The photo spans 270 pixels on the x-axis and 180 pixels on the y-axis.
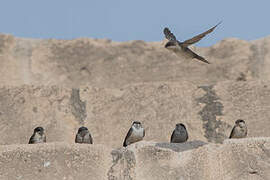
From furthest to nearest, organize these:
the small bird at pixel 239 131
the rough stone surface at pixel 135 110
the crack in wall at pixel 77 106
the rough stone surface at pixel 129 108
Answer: the crack in wall at pixel 77 106
the rough stone surface at pixel 135 110
the small bird at pixel 239 131
the rough stone surface at pixel 129 108

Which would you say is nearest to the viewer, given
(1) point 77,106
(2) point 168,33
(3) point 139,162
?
(2) point 168,33

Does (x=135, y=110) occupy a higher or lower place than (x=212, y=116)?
higher

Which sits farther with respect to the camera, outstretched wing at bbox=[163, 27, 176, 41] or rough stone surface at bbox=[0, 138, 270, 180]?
rough stone surface at bbox=[0, 138, 270, 180]

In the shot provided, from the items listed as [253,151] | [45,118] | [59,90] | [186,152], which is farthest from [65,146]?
[59,90]

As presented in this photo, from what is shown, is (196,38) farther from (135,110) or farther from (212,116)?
(135,110)

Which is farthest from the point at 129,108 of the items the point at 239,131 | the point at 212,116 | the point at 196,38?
the point at 196,38

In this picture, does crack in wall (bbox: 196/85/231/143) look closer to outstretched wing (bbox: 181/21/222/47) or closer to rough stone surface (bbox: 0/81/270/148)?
rough stone surface (bbox: 0/81/270/148)

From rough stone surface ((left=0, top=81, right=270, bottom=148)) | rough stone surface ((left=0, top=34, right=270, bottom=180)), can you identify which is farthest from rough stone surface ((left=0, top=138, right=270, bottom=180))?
rough stone surface ((left=0, top=81, right=270, bottom=148))

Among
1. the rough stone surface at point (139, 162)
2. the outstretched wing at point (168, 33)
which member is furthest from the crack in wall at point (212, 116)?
the outstretched wing at point (168, 33)

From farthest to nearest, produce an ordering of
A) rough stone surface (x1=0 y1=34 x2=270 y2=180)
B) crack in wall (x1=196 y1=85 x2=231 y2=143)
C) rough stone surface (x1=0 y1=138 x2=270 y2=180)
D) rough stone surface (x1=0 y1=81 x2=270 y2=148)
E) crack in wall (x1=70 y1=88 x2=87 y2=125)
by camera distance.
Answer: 1. crack in wall (x1=70 y1=88 x2=87 y2=125)
2. crack in wall (x1=196 y1=85 x2=231 y2=143)
3. rough stone surface (x1=0 y1=81 x2=270 y2=148)
4. rough stone surface (x1=0 y1=34 x2=270 y2=180)
5. rough stone surface (x1=0 y1=138 x2=270 y2=180)

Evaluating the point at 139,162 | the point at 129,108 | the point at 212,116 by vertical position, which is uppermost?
the point at 129,108

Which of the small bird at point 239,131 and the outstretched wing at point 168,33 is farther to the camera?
the small bird at point 239,131

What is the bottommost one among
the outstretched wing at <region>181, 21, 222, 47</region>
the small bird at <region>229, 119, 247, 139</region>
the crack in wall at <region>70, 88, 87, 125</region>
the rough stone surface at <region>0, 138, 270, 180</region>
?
the rough stone surface at <region>0, 138, 270, 180</region>

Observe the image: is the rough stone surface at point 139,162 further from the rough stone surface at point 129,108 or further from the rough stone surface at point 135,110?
the rough stone surface at point 135,110
